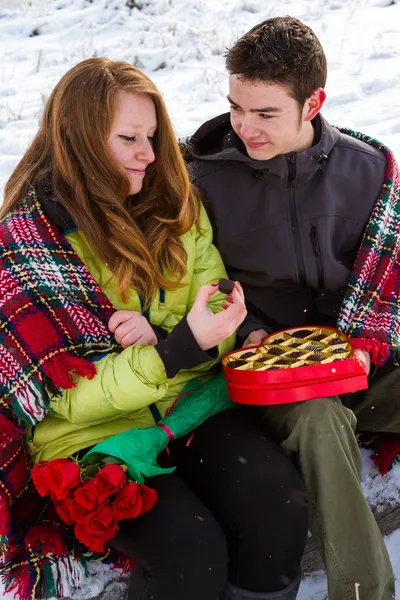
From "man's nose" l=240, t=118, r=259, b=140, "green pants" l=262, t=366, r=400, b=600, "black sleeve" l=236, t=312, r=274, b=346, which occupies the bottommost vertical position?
"green pants" l=262, t=366, r=400, b=600

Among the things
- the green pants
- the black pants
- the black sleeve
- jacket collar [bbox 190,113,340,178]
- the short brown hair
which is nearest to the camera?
the black pants

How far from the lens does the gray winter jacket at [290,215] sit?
9.03 feet

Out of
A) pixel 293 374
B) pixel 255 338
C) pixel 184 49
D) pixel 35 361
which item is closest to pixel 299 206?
pixel 255 338

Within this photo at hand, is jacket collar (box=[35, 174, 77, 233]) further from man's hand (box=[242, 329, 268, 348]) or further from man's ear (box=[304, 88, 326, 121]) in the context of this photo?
man's ear (box=[304, 88, 326, 121])

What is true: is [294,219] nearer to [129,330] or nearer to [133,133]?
[133,133]

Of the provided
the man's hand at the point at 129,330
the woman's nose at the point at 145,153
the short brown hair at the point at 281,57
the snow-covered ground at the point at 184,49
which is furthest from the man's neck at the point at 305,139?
the snow-covered ground at the point at 184,49

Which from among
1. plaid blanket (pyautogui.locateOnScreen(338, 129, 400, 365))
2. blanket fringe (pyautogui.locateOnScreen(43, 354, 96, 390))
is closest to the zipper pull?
plaid blanket (pyautogui.locateOnScreen(338, 129, 400, 365))

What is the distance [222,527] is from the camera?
2.21m

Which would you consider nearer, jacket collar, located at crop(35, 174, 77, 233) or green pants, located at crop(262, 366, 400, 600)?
green pants, located at crop(262, 366, 400, 600)

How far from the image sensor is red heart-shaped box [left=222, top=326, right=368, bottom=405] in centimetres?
229

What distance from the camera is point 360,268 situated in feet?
9.06

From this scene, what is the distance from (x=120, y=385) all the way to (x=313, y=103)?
1.37 meters

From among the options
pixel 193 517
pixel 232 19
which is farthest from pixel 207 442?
pixel 232 19

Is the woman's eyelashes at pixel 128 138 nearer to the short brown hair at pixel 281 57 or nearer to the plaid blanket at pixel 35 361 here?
the plaid blanket at pixel 35 361
